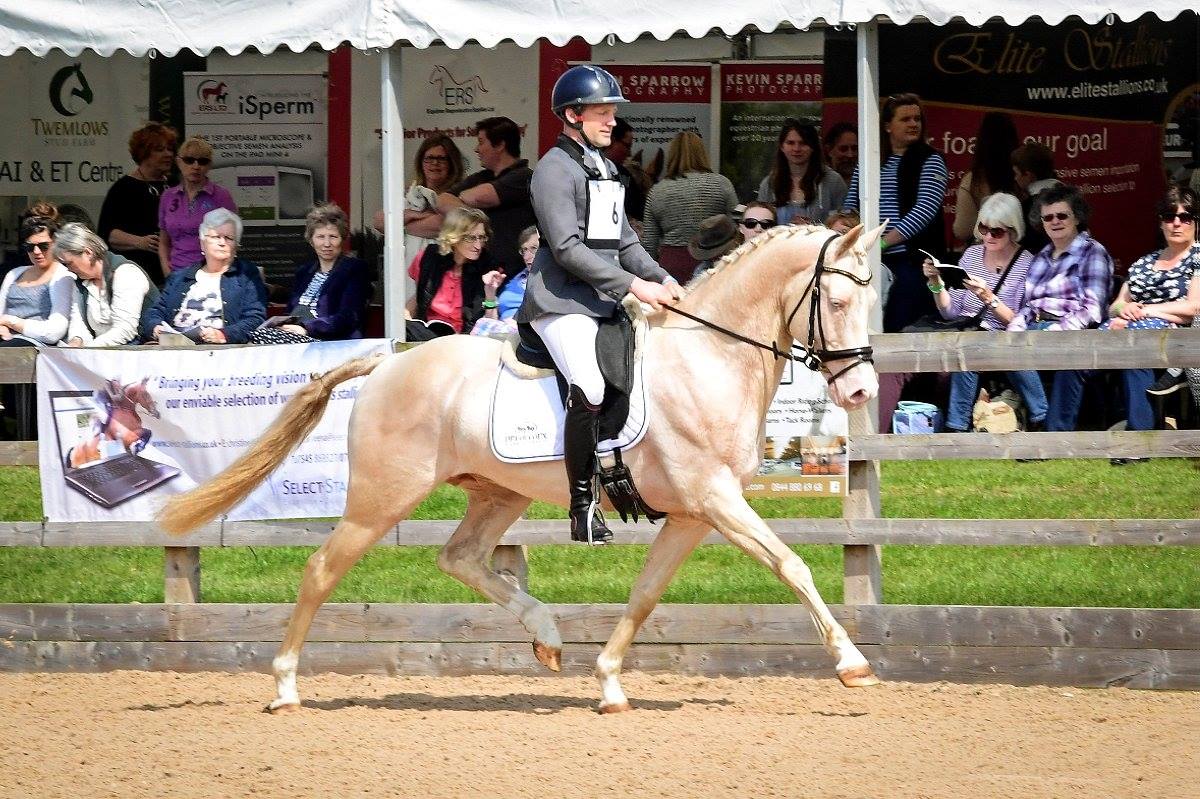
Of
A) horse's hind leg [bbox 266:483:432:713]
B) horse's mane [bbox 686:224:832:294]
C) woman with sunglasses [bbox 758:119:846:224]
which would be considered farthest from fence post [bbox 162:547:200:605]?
woman with sunglasses [bbox 758:119:846:224]

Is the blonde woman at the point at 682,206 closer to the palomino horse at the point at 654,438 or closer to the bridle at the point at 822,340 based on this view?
the palomino horse at the point at 654,438

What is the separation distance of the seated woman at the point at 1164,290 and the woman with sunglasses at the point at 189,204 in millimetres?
5727

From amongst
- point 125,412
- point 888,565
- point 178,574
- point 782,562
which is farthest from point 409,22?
point 782,562

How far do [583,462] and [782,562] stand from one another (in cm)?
89

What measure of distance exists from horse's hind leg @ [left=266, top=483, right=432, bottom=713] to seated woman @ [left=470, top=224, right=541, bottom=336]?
7.31 feet

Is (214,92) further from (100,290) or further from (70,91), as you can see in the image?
(100,290)

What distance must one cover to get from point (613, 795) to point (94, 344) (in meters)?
5.07

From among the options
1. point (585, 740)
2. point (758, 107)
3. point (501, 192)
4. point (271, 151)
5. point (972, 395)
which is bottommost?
point (585, 740)

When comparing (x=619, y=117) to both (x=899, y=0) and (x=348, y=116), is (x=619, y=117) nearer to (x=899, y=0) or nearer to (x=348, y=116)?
(x=348, y=116)

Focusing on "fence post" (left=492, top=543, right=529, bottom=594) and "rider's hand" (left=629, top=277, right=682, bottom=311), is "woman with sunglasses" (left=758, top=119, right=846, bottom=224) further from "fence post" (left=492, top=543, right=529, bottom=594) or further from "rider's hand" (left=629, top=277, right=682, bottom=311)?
"rider's hand" (left=629, top=277, right=682, bottom=311)

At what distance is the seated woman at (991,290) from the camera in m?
9.57

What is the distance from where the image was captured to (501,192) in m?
10.9

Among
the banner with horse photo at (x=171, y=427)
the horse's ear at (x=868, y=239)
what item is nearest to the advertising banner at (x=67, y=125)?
the banner with horse photo at (x=171, y=427)

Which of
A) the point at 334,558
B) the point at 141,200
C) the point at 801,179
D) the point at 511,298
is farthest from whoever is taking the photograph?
the point at 141,200
